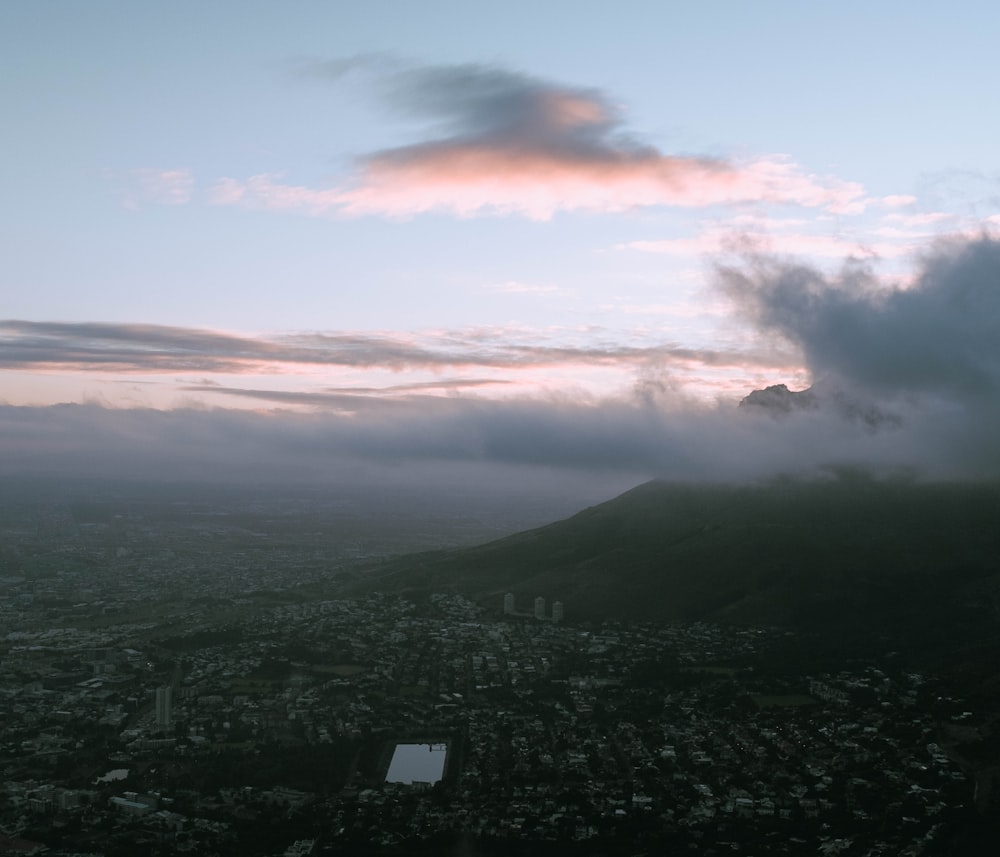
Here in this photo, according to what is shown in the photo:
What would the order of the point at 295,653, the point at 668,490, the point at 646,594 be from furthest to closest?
the point at 668,490
the point at 646,594
the point at 295,653

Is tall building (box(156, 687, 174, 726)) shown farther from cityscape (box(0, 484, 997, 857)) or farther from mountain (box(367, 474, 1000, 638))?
mountain (box(367, 474, 1000, 638))

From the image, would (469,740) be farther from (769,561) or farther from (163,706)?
(769,561)

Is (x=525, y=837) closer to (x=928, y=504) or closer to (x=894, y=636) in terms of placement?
(x=894, y=636)

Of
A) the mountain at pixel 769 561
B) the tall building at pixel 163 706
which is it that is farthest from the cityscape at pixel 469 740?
the mountain at pixel 769 561

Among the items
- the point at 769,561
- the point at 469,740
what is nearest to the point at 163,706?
the point at 469,740

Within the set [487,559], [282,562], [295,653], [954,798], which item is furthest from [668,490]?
[954,798]

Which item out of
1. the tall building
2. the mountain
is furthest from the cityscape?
the mountain

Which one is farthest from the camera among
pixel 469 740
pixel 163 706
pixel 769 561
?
pixel 769 561
